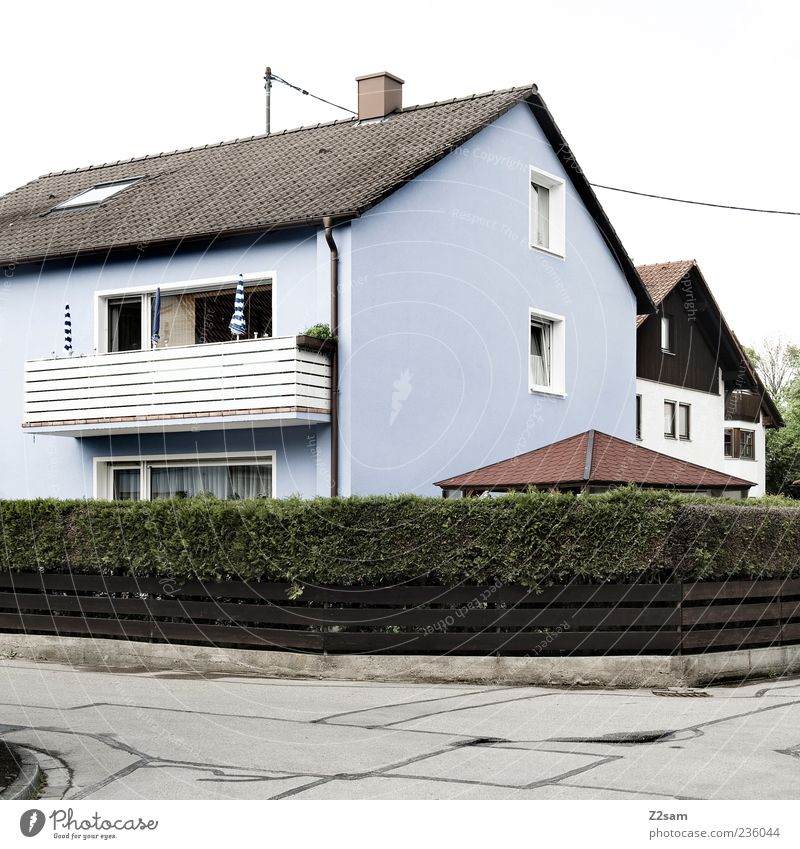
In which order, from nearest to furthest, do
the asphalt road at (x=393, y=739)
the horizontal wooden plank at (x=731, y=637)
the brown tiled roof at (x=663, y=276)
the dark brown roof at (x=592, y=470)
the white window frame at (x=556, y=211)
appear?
the asphalt road at (x=393, y=739), the horizontal wooden plank at (x=731, y=637), the dark brown roof at (x=592, y=470), the white window frame at (x=556, y=211), the brown tiled roof at (x=663, y=276)

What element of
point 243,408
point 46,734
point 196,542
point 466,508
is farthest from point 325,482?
point 46,734

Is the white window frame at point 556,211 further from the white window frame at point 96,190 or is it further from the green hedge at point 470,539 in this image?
the green hedge at point 470,539

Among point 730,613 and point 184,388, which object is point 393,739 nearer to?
point 730,613

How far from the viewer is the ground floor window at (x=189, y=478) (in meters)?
18.2

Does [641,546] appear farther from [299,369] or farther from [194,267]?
[194,267]

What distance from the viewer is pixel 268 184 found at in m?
20.1

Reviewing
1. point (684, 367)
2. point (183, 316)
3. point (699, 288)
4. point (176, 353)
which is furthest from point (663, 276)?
point (176, 353)

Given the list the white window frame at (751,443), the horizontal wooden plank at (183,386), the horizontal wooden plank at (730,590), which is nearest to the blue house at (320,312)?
the horizontal wooden plank at (183,386)

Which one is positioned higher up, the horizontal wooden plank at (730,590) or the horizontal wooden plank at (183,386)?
the horizontal wooden plank at (183,386)

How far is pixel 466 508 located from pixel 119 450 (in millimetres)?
8651

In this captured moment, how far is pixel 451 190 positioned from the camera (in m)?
19.5

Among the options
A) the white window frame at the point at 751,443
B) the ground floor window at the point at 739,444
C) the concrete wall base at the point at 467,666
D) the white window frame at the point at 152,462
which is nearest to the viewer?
the concrete wall base at the point at 467,666

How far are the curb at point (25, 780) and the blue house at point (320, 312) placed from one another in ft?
29.6

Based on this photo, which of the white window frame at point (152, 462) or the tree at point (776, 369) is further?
the tree at point (776, 369)
